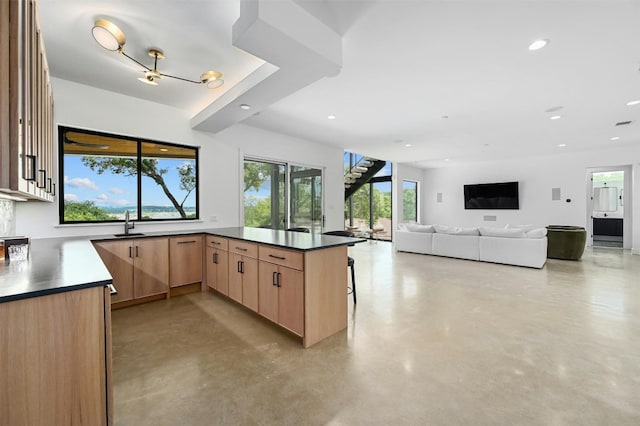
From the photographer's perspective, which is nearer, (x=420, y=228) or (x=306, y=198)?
(x=306, y=198)

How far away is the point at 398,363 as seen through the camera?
2166 mm

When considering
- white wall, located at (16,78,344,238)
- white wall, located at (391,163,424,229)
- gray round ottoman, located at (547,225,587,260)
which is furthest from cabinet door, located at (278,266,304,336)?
white wall, located at (391,163,424,229)

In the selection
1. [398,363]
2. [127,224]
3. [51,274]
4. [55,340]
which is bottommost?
[398,363]

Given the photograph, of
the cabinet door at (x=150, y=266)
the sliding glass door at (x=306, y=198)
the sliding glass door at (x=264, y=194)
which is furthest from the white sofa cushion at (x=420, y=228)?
the cabinet door at (x=150, y=266)

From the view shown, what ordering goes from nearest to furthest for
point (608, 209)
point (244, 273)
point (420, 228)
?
point (244, 273)
point (420, 228)
point (608, 209)

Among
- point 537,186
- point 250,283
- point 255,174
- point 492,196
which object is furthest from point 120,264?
point 537,186

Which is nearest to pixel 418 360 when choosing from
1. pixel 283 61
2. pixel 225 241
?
pixel 225 241

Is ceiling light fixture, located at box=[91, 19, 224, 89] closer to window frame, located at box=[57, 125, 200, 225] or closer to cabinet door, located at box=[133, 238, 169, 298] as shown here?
window frame, located at box=[57, 125, 200, 225]

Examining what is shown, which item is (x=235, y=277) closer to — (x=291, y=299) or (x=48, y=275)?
(x=291, y=299)

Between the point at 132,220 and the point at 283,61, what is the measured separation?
3109 millimetres

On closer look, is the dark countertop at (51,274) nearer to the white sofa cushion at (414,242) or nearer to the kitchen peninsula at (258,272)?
the kitchen peninsula at (258,272)

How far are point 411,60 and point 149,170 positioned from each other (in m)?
3.79

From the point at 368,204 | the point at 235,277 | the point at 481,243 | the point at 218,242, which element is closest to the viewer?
the point at 235,277

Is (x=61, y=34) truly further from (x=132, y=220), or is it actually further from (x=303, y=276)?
(x=303, y=276)
